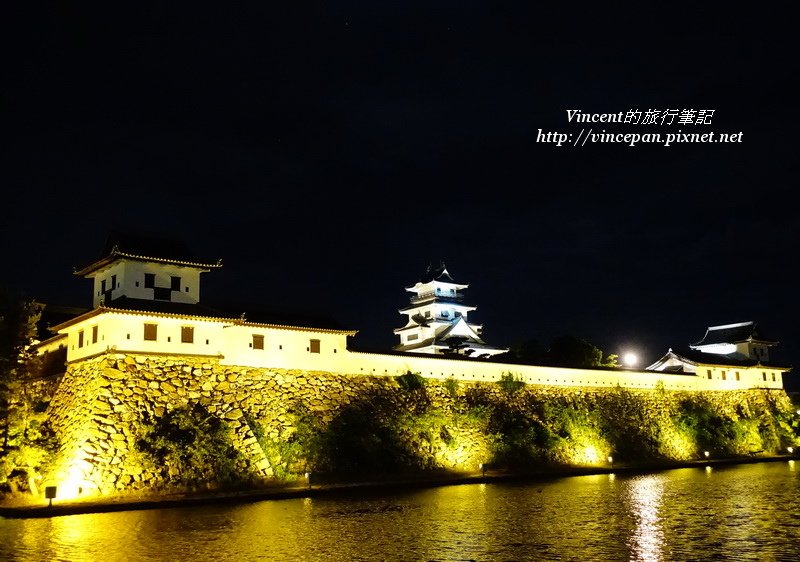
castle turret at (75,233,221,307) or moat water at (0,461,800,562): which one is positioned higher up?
castle turret at (75,233,221,307)

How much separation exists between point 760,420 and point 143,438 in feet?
135

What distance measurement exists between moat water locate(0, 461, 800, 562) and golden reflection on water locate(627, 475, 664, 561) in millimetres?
33

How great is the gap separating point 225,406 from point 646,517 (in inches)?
598

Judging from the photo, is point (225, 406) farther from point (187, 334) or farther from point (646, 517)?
point (646, 517)

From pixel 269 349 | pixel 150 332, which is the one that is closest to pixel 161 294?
pixel 150 332

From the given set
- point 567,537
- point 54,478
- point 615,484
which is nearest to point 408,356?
point 615,484

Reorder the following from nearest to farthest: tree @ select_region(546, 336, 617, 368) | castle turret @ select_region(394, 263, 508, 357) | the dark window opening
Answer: the dark window opening
tree @ select_region(546, 336, 617, 368)
castle turret @ select_region(394, 263, 508, 357)

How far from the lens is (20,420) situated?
24.6 meters

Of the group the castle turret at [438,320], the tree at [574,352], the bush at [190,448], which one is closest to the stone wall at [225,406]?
the bush at [190,448]

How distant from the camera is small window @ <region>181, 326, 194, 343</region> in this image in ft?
91.9

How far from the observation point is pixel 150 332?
27.3m

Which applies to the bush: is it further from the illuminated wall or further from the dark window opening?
the dark window opening

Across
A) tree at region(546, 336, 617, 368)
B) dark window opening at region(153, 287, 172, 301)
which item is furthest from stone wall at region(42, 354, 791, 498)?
tree at region(546, 336, 617, 368)

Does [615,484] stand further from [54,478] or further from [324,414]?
[54,478]
